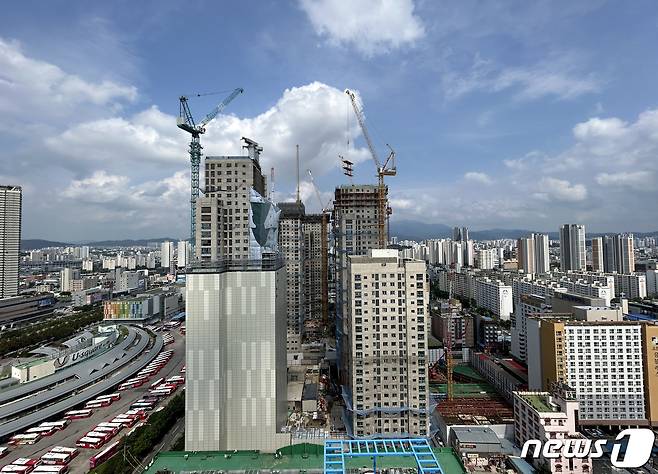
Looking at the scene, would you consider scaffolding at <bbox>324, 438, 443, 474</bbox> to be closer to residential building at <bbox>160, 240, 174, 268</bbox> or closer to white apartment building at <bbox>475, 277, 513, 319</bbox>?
white apartment building at <bbox>475, 277, 513, 319</bbox>

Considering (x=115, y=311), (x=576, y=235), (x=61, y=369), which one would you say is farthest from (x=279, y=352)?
(x=576, y=235)

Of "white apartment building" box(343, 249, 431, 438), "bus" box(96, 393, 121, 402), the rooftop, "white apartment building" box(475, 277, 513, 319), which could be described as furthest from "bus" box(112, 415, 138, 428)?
"white apartment building" box(475, 277, 513, 319)

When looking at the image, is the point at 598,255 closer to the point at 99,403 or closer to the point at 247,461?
the point at 247,461

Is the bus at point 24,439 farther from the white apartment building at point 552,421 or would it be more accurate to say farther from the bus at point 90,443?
the white apartment building at point 552,421

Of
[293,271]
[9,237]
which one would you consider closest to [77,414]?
[293,271]

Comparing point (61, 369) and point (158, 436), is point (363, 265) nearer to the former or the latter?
point (158, 436)

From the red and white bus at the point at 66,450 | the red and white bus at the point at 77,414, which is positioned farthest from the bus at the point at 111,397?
the red and white bus at the point at 66,450
